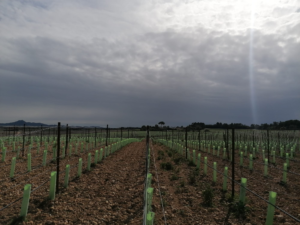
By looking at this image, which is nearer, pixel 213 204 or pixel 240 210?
pixel 240 210

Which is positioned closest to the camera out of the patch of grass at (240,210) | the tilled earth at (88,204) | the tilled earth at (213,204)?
the tilled earth at (88,204)

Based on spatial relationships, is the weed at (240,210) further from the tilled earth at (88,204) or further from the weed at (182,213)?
the tilled earth at (88,204)

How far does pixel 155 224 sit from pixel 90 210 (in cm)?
156

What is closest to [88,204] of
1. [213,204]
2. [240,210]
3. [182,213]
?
[182,213]

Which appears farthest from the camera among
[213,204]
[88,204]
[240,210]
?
[213,204]

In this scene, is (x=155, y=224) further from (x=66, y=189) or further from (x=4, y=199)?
(x=4, y=199)

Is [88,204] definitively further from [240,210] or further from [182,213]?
[240,210]

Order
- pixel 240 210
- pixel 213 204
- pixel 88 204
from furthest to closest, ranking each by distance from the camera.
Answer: pixel 213 204
pixel 88 204
pixel 240 210

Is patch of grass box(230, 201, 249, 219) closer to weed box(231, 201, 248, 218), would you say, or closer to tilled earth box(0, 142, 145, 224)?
weed box(231, 201, 248, 218)

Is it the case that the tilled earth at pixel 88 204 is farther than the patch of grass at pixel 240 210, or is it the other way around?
the patch of grass at pixel 240 210

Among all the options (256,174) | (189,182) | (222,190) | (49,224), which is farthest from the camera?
(256,174)

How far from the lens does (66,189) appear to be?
615cm

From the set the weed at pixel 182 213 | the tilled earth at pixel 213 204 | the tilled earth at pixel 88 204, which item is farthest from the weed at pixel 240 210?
the tilled earth at pixel 88 204

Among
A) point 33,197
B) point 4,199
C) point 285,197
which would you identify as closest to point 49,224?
point 33,197
